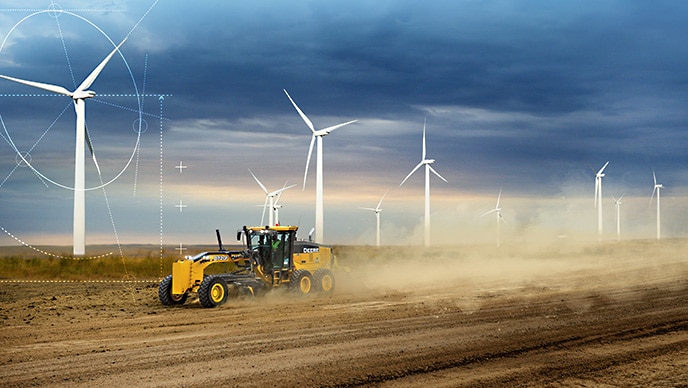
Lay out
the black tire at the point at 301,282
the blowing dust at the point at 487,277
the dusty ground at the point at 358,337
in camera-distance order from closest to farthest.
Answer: the dusty ground at the point at 358,337 < the black tire at the point at 301,282 < the blowing dust at the point at 487,277

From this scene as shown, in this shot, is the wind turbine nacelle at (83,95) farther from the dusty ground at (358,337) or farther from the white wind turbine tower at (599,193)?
the white wind turbine tower at (599,193)

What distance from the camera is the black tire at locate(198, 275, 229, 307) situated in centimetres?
2569

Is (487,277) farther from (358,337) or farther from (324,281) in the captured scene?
(358,337)

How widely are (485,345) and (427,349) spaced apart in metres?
1.60

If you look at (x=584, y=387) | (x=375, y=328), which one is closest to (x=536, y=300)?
(x=375, y=328)

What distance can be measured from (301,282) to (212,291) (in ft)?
13.8

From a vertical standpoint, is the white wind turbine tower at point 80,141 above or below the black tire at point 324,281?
above

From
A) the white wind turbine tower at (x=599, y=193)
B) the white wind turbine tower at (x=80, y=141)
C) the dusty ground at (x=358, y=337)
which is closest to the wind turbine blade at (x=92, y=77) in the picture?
the white wind turbine tower at (x=80, y=141)

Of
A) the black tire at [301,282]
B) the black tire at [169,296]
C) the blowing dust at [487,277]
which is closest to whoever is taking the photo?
the black tire at [169,296]

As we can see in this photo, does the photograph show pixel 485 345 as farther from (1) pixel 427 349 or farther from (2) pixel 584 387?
(2) pixel 584 387

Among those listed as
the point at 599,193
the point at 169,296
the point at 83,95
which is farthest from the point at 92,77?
the point at 599,193

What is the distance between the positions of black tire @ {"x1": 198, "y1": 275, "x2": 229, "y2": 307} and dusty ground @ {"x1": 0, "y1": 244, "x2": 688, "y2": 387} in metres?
0.38

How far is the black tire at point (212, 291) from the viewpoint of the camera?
25.7 m

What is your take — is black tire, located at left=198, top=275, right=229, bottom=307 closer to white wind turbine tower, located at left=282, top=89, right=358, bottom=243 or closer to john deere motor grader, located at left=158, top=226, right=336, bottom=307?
john deere motor grader, located at left=158, top=226, right=336, bottom=307
